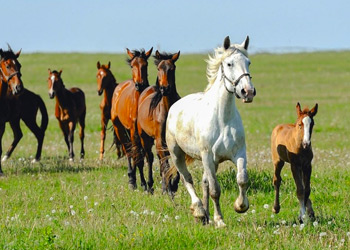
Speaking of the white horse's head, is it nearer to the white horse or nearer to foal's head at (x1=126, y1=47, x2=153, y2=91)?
the white horse

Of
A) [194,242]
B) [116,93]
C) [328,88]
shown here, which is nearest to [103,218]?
[194,242]

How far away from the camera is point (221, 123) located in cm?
858

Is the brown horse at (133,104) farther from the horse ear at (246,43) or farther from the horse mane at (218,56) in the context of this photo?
the horse ear at (246,43)

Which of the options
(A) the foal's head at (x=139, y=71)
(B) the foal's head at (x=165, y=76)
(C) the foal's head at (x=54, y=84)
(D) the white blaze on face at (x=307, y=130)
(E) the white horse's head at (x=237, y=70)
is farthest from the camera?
(C) the foal's head at (x=54, y=84)

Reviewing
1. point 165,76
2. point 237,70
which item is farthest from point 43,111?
point 237,70

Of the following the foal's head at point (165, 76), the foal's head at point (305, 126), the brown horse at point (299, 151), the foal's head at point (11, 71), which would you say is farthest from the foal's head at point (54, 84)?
the foal's head at point (305, 126)

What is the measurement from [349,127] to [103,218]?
19.2 m

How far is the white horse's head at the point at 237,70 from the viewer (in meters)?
8.02

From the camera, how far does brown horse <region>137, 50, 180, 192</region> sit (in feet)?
38.5

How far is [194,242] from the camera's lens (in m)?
7.56

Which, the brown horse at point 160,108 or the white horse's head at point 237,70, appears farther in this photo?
the brown horse at point 160,108

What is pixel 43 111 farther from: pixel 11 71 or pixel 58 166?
pixel 11 71

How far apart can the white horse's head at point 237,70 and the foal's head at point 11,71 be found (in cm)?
698

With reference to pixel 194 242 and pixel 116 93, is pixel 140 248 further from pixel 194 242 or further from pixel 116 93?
pixel 116 93
